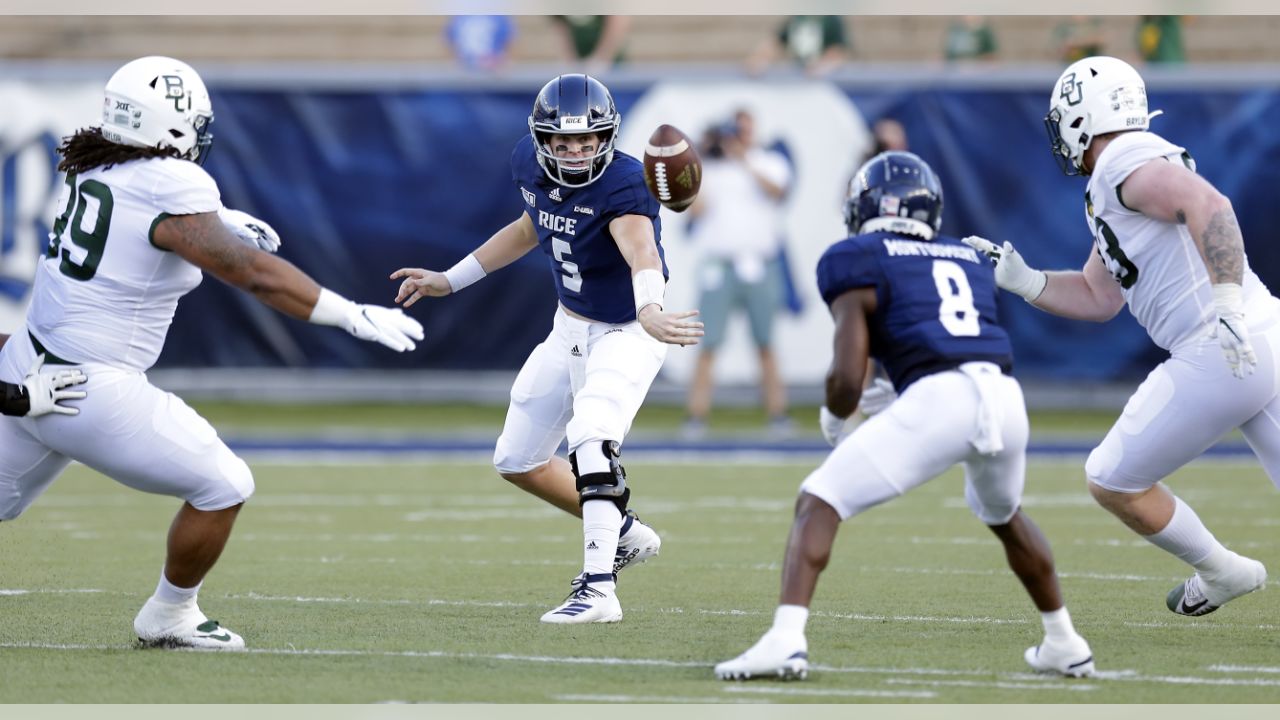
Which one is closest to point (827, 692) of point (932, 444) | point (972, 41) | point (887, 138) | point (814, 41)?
point (932, 444)

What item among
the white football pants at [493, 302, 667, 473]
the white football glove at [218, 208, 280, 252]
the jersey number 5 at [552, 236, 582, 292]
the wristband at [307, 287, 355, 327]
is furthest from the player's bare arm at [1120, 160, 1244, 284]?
the white football glove at [218, 208, 280, 252]

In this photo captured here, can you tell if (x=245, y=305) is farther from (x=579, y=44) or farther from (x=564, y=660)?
(x=564, y=660)

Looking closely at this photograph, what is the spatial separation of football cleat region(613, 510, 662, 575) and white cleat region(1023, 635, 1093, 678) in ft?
6.14

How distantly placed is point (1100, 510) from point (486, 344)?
19.8 ft

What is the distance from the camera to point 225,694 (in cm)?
465

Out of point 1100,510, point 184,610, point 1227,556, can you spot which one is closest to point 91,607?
point 184,610

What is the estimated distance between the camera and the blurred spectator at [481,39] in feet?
52.7

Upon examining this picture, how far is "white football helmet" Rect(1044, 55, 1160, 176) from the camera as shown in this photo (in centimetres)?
574

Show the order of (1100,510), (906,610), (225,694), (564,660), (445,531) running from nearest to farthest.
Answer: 1. (225,694)
2. (564,660)
3. (906,610)
4. (445,531)
5. (1100,510)

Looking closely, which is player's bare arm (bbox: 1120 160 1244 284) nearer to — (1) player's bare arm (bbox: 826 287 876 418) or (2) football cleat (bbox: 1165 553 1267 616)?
(2) football cleat (bbox: 1165 553 1267 616)

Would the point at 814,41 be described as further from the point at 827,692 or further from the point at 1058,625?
the point at 827,692

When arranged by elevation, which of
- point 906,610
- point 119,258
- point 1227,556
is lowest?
point 906,610

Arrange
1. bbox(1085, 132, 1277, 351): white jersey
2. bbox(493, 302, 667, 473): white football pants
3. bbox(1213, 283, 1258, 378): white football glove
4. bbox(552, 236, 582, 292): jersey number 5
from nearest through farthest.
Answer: bbox(1213, 283, 1258, 378): white football glove
bbox(1085, 132, 1277, 351): white jersey
bbox(493, 302, 667, 473): white football pants
bbox(552, 236, 582, 292): jersey number 5
